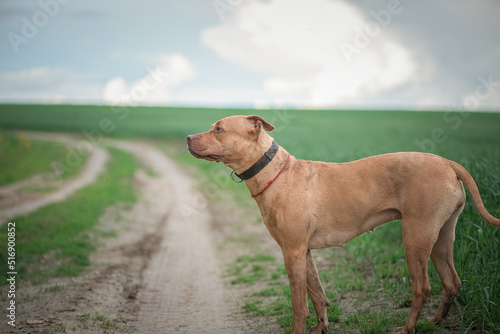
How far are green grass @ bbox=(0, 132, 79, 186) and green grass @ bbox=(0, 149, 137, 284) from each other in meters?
6.07

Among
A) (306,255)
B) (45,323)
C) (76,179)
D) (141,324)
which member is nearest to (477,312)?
(306,255)

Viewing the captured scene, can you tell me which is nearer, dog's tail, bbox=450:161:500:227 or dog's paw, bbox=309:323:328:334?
dog's tail, bbox=450:161:500:227

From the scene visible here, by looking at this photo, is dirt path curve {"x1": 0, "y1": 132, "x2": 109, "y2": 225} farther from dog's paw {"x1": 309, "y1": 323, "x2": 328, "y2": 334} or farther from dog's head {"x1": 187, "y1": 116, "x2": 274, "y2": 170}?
dog's paw {"x1": 309, "y1": 323, "x2": 328, "y2": 334}

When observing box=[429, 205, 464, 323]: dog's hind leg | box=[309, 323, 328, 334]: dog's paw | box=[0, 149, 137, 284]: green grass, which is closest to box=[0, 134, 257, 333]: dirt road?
box=[0, 149, 137, 284]: green grass

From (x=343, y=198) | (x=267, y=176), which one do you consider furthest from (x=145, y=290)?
(x=343, y=198)

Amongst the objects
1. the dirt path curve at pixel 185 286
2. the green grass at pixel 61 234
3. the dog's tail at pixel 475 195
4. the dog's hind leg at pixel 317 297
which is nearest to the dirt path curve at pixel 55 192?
the green grass at pixel 61 234

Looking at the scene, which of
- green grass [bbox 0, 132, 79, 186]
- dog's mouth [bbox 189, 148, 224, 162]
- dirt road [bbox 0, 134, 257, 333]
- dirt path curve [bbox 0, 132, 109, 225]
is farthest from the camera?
green grass [bbox 0, 132, 79, 186]

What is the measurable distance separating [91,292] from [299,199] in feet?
12.9

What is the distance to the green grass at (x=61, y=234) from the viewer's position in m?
7.40

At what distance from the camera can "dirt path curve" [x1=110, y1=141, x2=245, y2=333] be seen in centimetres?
529

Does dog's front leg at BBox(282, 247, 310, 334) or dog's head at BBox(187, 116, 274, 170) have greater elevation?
dog's head at BBox(187, 116, 274, 170)

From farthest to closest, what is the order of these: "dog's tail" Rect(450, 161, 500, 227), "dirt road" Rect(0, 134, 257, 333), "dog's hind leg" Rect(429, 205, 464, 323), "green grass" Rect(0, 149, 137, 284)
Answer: "green grass" Rect(0, 149, 137, 284), "dirt road" Rect(0, 134, 257, 333), "dog's hind leg" Rect(429, 205, 464, 323), "dog's tail" Rect(450, 161, 500, 227)

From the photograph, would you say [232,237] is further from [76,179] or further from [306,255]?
[76,179]

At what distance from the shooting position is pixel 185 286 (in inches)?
270
